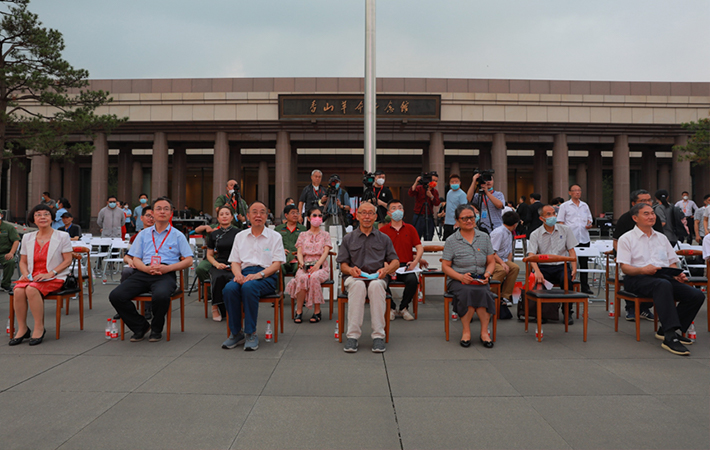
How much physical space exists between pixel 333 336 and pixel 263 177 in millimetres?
27963

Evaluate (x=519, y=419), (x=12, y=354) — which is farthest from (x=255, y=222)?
(x=519, y=419)

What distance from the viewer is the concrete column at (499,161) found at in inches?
915

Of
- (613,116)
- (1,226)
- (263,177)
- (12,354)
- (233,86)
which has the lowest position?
(12,354)

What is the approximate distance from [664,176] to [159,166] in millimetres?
34415

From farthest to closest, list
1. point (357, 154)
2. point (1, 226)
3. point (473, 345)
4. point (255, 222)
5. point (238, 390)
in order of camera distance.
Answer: point (357, 154) → point (1, 226) → point (255, 222) → point (473, 345) → point (238, 390)

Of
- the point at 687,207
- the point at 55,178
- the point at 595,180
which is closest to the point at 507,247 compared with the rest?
the point at 687,207

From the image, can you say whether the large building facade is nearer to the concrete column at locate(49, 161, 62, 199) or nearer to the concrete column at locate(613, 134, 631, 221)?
the concrete column at locate(613, 134, 631, 221)

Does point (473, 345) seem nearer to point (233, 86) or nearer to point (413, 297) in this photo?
point (413, 297)

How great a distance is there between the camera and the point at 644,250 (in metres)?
5.05

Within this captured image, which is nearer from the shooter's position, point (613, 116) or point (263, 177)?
point (613, 116)

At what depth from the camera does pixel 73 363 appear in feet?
13.5

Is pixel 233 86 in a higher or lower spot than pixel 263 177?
higher

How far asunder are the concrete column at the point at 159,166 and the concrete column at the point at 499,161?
16718 millimetres

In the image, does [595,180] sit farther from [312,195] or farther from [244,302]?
[244,302]
